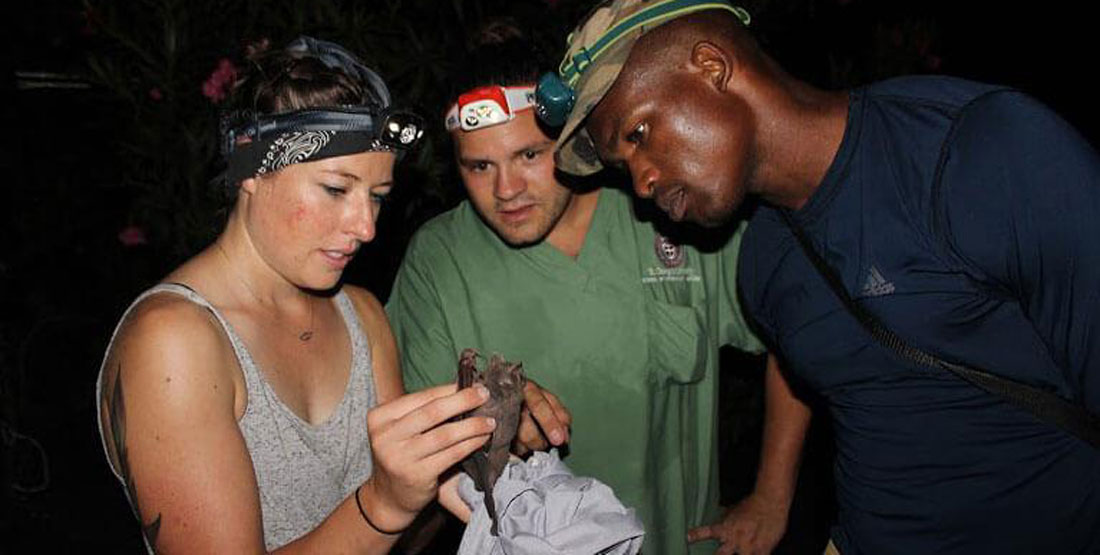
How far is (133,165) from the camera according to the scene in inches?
197

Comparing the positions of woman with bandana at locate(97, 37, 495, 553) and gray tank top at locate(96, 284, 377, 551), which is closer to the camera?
woman with bandana at locate(97, 37, 495, 553)

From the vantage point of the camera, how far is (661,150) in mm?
2146

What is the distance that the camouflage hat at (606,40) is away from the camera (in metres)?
2.16

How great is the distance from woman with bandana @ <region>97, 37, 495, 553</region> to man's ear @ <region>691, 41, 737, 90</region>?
2.59 feet

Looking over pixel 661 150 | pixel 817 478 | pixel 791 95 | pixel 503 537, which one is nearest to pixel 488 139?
pixel 661 150

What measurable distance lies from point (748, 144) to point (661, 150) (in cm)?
22

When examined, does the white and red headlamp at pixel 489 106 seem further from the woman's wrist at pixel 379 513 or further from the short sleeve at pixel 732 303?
the woman's wrist at pixel 379 513

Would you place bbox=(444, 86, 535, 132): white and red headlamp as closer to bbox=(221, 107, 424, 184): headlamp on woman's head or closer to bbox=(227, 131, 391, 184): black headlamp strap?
bbox=(221, 107, 424, 184): headlamp on woman's head

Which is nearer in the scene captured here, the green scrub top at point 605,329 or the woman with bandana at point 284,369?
the woman with bandana at point 284,369

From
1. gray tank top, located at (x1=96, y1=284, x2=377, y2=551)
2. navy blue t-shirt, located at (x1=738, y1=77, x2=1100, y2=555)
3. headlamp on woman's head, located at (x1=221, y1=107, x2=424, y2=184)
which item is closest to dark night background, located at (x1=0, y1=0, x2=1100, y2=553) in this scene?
headlamp on woman's head, located at (x1=221, y1=107, x2=424, y2=184)

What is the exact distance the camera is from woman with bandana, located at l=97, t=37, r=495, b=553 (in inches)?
73.9

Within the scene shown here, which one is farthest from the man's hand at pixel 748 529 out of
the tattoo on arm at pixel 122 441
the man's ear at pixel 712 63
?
the tattoo on arm at pixel 122 441

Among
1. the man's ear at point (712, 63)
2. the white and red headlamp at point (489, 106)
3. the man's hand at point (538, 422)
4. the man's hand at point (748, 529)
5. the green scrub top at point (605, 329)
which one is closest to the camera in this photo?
the man's ear at point (712, 63)

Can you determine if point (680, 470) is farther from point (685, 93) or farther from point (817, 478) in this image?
point (817, 478)
